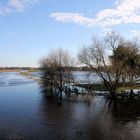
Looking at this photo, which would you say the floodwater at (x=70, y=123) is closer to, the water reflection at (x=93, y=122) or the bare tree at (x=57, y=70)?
the water reflection at (x=93, y=122)

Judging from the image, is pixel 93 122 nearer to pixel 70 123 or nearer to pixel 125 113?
pixel 70 123

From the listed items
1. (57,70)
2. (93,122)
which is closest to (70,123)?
(93,122)

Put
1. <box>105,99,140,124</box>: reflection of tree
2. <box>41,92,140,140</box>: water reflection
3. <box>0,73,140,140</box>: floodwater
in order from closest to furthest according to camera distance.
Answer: <box>0,73,140,140</box>: floodwater
<box>41,92,140,140</box>: water reflection
<box>105,99,140,124</box>: reflection of tree

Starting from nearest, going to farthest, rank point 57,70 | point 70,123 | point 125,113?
point 70,123
point 125,113
point 57,70

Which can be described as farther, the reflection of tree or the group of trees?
the group of trees

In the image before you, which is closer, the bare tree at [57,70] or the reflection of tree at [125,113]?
the reflection of tree at [125,113]

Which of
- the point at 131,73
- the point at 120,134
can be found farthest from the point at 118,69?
the point at 120,134

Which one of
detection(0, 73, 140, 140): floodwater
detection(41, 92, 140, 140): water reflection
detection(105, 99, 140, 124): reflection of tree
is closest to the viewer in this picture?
detection(0, 73, 140, 140): floodwater

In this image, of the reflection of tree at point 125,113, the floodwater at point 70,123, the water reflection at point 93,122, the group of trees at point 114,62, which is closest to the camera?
the floodwater at point 70,123

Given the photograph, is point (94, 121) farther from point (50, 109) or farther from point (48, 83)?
point (48, 83)

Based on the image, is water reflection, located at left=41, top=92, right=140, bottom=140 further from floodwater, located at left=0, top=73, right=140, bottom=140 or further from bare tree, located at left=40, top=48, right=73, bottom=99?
bare tree, located at left=40, top=48, right=73, bottom=99

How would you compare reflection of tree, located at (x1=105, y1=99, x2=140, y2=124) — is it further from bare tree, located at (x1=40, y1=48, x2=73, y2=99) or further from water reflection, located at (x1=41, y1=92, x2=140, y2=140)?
bare tree, located at (x1=40, y1=48, x2=73, y2=99)

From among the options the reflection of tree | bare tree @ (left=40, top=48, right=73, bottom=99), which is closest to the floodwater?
the reflection of tree

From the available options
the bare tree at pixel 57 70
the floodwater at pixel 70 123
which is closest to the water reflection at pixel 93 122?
the floodwater at pixel 70 123
